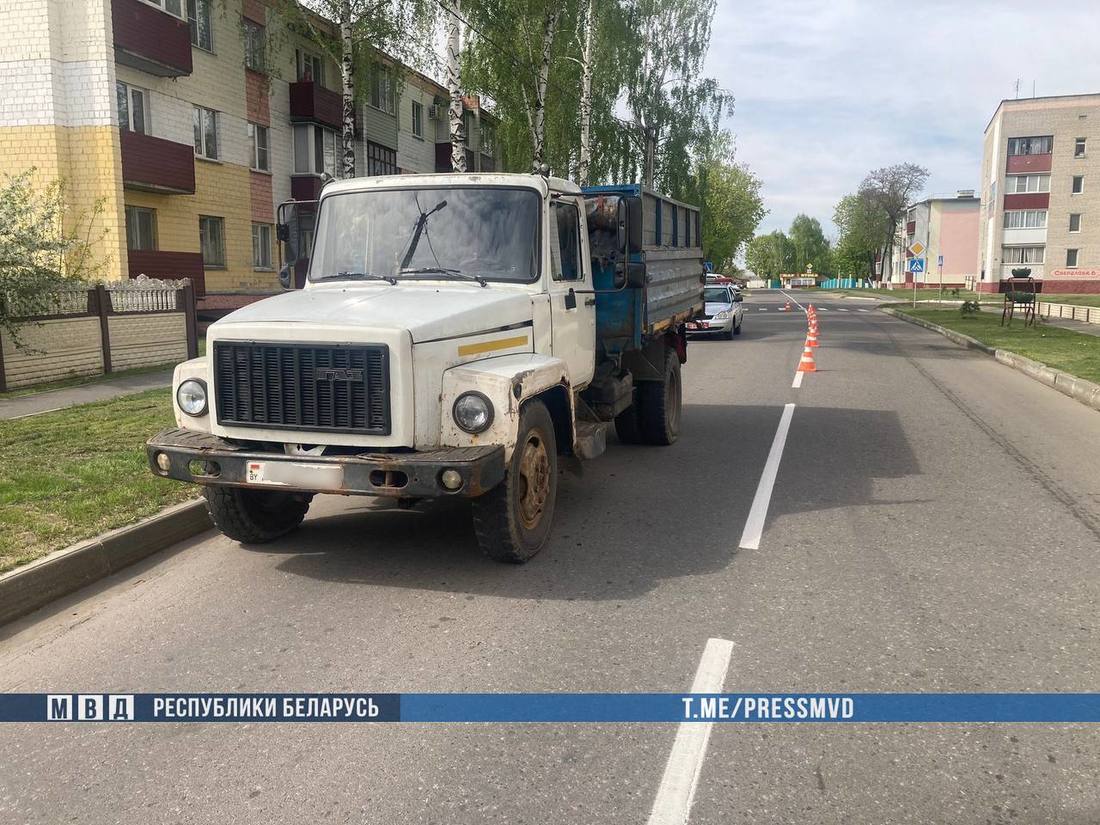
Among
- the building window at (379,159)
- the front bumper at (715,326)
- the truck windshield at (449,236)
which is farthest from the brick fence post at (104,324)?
the building window at (379,159)

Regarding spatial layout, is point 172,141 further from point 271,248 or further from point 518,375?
point 518,375

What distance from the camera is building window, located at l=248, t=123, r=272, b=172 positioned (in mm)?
29250

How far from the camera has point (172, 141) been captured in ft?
79.8

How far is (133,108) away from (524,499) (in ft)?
73.2

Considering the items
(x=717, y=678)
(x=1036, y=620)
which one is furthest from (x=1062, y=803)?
(x=1036, y=620)

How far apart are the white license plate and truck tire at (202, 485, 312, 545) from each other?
57cm

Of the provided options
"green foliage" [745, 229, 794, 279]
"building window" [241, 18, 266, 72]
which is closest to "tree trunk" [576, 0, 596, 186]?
"building window" [241, 18, 266, 72]

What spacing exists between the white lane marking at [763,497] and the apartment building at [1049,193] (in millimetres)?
71111

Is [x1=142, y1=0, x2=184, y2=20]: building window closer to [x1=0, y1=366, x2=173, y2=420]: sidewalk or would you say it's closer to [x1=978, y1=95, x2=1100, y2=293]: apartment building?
[x1=0, y1=366, x2=173, y2=420]: sidewalk

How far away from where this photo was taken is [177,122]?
83.9ft

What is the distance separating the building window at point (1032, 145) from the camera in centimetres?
7231

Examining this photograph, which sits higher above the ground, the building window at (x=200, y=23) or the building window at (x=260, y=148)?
the building window at (x=200, y=23)

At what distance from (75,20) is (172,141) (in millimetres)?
3425

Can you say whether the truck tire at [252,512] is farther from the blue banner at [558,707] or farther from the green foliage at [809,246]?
the green foliage at [809,246]
